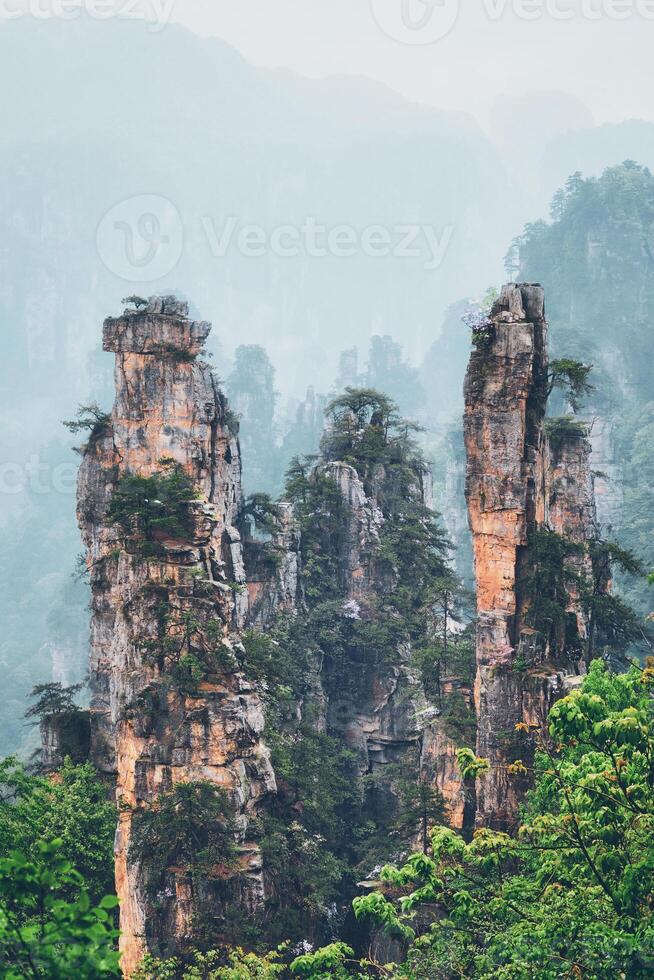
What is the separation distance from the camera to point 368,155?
172375 millimetres

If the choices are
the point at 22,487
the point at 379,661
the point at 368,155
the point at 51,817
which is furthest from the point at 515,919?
the point at 368,155

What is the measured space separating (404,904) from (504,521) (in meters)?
12.3

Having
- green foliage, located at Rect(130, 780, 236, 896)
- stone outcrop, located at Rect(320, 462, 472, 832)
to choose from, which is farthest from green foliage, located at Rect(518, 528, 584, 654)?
green foliage, located at Rect(130, 780, 236, 896)

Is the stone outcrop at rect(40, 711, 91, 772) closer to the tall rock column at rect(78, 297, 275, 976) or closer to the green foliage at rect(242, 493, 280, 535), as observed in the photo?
the tall rock column at rect(78, 297, 275, 976)

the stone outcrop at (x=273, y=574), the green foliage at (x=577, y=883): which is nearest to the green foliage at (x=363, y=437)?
the stone outcrop at (x=273, y=574)

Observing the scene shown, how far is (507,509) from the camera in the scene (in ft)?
82.1

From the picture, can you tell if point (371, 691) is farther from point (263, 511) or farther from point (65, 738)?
point (65, 738)

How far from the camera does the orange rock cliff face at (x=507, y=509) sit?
80.7 feet

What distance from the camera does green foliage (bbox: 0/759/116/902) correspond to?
2412 cm

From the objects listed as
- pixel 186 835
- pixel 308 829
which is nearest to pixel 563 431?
pixel 308 829

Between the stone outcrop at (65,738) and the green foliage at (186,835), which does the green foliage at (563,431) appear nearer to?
the stone outcrop at (65,738)

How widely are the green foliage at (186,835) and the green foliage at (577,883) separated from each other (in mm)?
7382

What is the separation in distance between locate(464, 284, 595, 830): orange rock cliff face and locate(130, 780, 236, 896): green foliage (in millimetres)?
5648

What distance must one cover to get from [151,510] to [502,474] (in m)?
7.97
